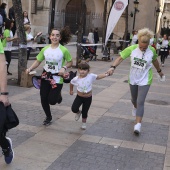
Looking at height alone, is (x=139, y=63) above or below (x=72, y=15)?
below

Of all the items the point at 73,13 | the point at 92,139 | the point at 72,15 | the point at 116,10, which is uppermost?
the point at 116,10

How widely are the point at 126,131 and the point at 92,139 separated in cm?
86

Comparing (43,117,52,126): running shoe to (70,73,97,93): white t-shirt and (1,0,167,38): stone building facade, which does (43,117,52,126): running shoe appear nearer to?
(70,73,97,93): white t-shirt

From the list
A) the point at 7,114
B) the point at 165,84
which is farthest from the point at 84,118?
the point at 165,84

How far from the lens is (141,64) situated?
6.11 meters

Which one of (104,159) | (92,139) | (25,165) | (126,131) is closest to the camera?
(25,165)

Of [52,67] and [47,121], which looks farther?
[47,121]

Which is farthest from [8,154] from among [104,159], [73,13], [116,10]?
[73,13]

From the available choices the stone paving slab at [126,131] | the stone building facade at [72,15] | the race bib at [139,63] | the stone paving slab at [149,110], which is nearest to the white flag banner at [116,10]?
the stone paving slab at [149,110]

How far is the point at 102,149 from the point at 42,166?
3.65ft

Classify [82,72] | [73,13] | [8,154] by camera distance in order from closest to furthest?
[8,154]
[82,72]
[73,13]

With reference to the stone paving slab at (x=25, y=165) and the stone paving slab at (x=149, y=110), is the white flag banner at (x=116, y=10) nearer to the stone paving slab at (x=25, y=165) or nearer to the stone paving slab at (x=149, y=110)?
the stone paving slab at (x=149, y=110)

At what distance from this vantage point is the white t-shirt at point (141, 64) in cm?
611

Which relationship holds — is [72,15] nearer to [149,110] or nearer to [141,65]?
[149,110]
